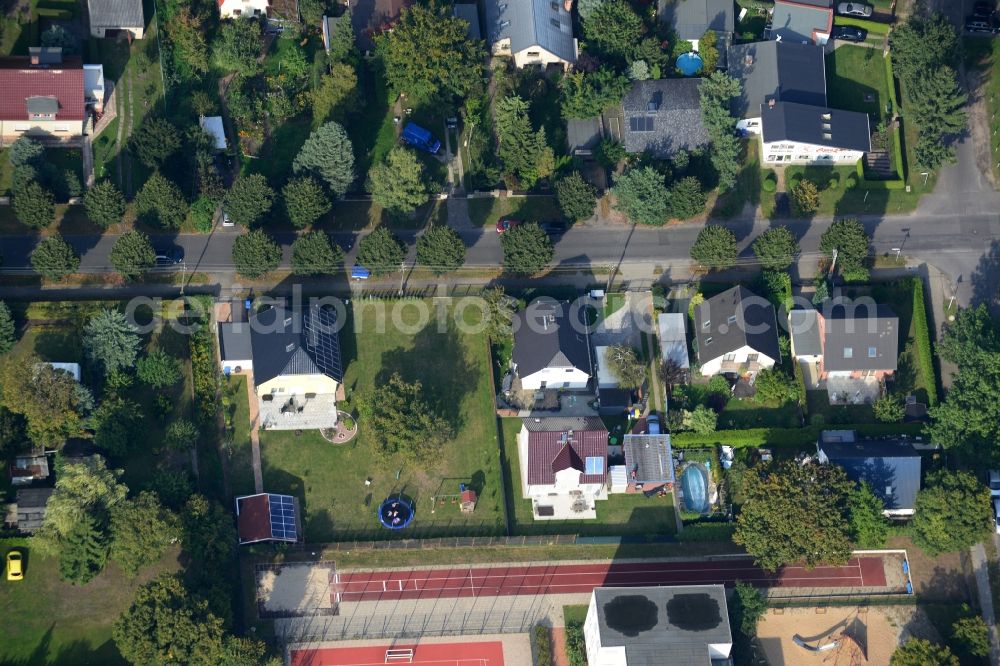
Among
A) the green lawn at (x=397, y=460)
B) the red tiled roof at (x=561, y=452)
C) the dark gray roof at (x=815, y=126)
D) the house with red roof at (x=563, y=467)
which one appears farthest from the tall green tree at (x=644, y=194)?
the red tiled roof at (x=561, y=452)

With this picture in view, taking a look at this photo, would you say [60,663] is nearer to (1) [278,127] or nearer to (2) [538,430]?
(2) [538,430]

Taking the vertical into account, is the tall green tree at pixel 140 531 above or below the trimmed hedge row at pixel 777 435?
below

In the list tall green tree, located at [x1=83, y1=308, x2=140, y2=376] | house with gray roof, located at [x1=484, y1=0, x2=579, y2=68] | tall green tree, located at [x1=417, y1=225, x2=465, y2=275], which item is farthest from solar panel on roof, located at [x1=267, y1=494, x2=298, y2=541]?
house with gray roof, located at [x1=484, y1=0, x2=579, y2=68]

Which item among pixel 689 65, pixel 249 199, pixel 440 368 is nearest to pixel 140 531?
pixel 440 368

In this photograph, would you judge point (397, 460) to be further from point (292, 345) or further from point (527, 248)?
point (527, 248)

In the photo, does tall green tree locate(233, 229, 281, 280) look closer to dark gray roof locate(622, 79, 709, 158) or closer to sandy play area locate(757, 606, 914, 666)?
dark gray roof locate(622, 79, 709, 158)

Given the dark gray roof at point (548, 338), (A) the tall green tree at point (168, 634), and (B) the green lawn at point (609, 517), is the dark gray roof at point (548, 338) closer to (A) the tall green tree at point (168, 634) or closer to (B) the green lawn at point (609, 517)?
(B) the green lawn at point (609, 517)

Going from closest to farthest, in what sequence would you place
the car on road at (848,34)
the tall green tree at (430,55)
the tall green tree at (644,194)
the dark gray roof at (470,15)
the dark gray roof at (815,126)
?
1. the tall green tree at (644,194)
2. the tall green tree at (430,55)
3. the dark gray roof at (815,126)
4. the dark gray roof at (470,15)
5. the car on road at (848,34)
